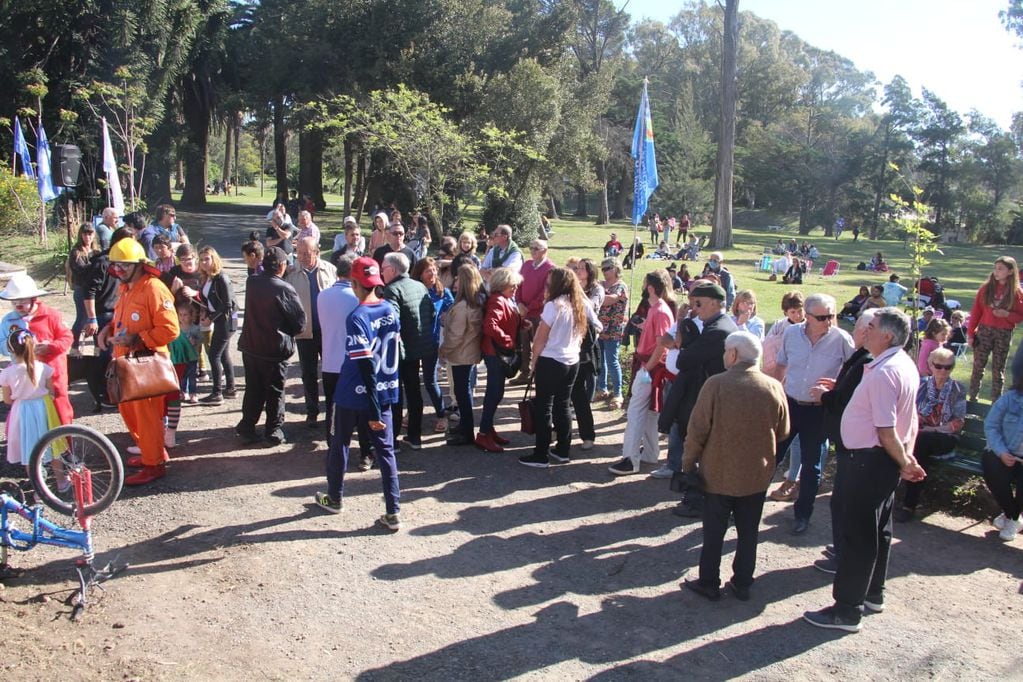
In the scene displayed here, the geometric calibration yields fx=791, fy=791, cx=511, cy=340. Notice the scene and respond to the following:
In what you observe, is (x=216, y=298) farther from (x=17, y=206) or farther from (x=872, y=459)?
(x=17, y=206)

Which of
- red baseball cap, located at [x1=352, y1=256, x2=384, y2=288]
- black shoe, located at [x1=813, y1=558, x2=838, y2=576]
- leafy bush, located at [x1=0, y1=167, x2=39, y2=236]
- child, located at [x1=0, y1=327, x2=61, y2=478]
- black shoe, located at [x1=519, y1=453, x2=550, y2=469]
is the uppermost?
leafy bush, located at [x1=0, y1=167, x2=39, y2=236]

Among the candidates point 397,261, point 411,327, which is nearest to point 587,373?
point 411,327

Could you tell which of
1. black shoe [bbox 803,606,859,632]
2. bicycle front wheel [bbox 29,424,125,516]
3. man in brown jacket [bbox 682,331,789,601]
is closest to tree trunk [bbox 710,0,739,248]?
man in brown jacket [bbox 682,331,789,601]

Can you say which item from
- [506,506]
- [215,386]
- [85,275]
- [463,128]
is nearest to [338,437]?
[506,506]

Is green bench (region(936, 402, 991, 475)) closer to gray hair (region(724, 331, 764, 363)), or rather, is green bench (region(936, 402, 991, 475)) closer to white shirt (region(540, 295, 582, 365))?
gray hair (region(724, 331, 764, 363))

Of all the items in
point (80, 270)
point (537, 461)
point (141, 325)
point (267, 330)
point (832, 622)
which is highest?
point (80, 270)

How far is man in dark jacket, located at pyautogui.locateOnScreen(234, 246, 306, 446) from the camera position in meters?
6.63

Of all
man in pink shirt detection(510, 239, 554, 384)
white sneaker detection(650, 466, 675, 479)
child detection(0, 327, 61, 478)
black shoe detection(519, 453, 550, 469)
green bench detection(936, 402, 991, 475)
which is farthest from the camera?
man in pink shirt detection(510, 239, 554, 384)

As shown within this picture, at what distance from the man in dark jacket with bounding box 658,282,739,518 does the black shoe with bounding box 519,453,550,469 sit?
1.51m

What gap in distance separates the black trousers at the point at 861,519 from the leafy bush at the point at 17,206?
20.2 meters

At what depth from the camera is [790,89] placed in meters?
67.0

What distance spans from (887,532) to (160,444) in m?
5.15

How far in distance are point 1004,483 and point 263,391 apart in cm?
584

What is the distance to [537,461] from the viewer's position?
684cm
